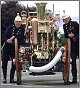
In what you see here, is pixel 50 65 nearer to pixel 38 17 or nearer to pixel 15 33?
pixel 15 33

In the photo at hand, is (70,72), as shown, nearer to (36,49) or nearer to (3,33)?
(36,49)

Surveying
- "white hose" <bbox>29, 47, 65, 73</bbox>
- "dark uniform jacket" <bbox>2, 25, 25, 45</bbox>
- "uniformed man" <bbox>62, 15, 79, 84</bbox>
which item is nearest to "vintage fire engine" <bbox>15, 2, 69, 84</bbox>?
"white hose" <bbox>29, 47, 65, 73</bbox>

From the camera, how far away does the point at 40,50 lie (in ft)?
47.2

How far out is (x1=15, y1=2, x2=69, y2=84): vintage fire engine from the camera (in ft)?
45.4

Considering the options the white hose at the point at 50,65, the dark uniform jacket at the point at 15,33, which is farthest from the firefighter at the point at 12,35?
the white hose at the point at 50,65

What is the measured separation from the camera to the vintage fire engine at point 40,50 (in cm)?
1384

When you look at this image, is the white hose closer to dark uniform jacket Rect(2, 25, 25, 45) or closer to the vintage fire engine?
the vintage fire engine

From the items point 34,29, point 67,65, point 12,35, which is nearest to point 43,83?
point 67,65

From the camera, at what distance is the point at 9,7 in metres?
14.5

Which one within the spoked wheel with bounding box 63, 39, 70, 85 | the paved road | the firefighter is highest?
the firefighter

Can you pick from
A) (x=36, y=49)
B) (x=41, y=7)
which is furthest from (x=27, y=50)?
(x=41, y=7)

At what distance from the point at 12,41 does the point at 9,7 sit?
3.59 ft

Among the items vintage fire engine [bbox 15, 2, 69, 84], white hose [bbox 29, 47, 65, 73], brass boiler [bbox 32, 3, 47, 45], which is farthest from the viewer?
brass boiler [bbox 32, 3, 47, 45]

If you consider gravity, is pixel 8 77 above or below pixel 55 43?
below
